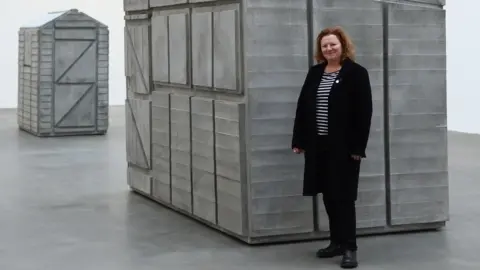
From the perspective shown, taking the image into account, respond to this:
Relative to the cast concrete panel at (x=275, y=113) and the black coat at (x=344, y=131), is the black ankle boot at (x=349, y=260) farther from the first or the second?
the cast concrete panel at (x=275, y=113)

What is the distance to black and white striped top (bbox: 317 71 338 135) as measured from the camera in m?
6.34

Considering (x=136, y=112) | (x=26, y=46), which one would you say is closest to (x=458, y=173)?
(x=136, y=112)

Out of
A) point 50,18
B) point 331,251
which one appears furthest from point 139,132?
point 50,18

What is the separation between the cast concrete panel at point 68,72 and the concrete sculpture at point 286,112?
26.9 ft

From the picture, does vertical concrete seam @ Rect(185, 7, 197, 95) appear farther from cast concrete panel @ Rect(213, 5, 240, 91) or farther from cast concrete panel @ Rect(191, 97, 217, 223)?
cast concrete panel @ Rect(213, 5, 240, 91)

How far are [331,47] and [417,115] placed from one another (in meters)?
1.49

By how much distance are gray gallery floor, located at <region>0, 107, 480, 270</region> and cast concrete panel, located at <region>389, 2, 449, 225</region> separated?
12.1 inches

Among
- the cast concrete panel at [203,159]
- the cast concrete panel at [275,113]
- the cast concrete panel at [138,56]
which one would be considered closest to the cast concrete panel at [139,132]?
the cast concrete panel at [138,56]

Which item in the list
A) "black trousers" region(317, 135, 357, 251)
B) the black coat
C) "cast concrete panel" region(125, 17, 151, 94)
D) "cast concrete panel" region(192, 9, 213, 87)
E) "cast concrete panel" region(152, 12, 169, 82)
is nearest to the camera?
the black coat

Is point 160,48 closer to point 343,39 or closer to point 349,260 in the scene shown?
point 343,39

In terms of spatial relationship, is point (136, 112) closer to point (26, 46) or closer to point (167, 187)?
point (167, 187)

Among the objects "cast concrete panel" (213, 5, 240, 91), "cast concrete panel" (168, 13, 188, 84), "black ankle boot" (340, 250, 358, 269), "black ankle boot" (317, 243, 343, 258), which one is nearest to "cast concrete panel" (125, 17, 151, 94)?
"cast concrete panel" (168, 13, 188, 84)

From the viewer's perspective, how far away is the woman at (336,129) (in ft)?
20.6

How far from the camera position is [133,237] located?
25.0ft
